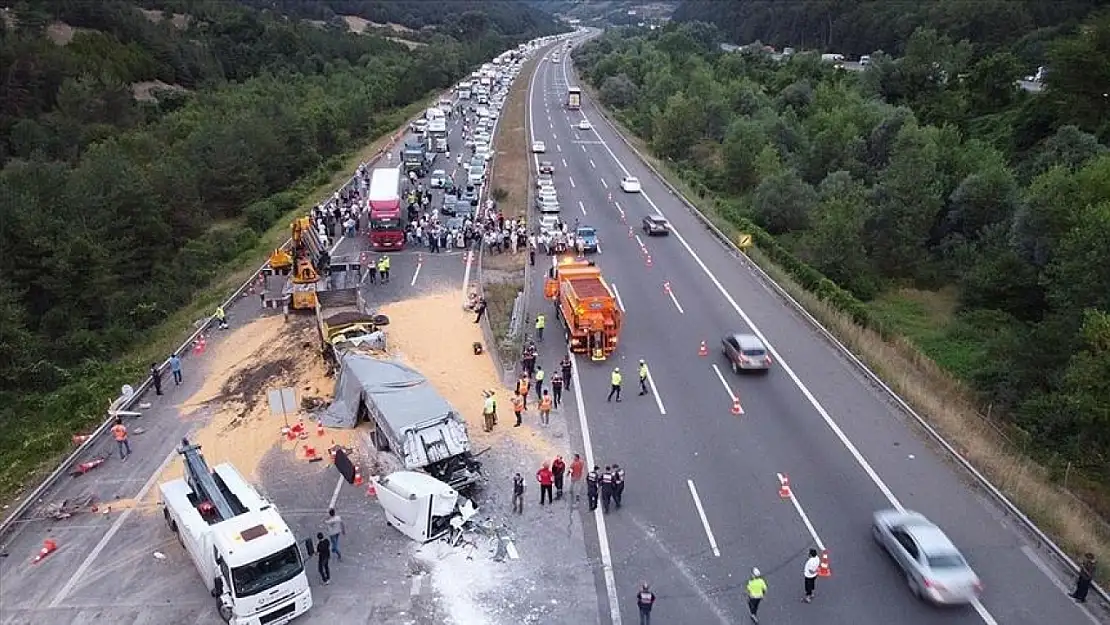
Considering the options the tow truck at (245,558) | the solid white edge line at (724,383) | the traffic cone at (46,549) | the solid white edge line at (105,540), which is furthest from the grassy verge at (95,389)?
the solid white edge line at (724,383)

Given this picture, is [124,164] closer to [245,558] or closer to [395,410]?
[395,410]

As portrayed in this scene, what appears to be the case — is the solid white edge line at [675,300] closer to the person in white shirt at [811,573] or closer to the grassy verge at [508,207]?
the grassy verge at [508,207]

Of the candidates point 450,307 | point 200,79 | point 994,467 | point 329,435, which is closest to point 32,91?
point 200,79

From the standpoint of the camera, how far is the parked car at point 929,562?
57.7 ft

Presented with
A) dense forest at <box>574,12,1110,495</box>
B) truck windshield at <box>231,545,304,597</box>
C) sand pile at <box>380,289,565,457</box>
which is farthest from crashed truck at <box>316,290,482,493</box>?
dense forest at <box>574,12,1110,495</box>

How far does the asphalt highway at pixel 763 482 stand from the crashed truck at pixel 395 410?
4.10m

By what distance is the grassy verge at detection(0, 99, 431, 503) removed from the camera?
24266 mm

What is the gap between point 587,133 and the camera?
89.8 m

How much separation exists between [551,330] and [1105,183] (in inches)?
1056

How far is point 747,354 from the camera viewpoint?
1166 inches

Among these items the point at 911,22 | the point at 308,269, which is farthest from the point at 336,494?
the point at 911,22

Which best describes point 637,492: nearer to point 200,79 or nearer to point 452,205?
point 452,205

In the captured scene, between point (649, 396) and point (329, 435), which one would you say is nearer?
point (329, 435)

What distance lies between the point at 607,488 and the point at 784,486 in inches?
201
